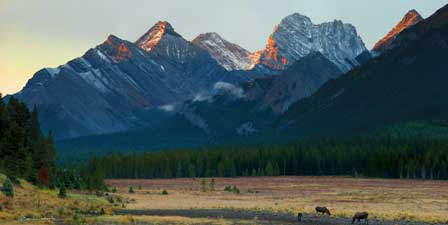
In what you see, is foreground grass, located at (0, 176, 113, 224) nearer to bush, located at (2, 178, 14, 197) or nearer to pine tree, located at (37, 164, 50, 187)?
bush, located at (2, 178, 14, 197)

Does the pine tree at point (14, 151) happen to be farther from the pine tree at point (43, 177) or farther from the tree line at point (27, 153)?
the pine tree at point (43, 177)

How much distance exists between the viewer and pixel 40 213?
6944 centimetres

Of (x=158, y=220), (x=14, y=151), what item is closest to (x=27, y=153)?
(x=14, y=151)

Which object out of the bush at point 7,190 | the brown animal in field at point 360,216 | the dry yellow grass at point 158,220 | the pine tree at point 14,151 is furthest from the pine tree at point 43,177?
the brown animal in field at point 360,216

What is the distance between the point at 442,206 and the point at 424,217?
61.3 feet

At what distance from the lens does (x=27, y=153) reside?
109 meters

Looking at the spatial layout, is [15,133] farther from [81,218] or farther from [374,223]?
[374,223]

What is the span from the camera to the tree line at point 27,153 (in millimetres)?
101312

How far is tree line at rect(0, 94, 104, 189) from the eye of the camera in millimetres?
101312

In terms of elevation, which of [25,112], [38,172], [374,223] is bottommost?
[374,223]

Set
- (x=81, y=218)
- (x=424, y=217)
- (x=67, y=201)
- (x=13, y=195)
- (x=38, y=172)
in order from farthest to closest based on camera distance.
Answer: (x=38, y=172) → (x=67, y=201) → (x=13, y=195) → (x=424, y=217) → (x=81, y=218)

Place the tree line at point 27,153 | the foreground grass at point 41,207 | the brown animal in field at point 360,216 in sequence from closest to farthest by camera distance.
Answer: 1. the foreground grass at point 41,207
2. the brown animal in field at point 360,216
3. the tree line at point 27,153

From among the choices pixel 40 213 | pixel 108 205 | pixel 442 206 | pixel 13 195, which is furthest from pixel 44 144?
pixel 442 206

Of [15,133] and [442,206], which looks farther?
[15,133]
